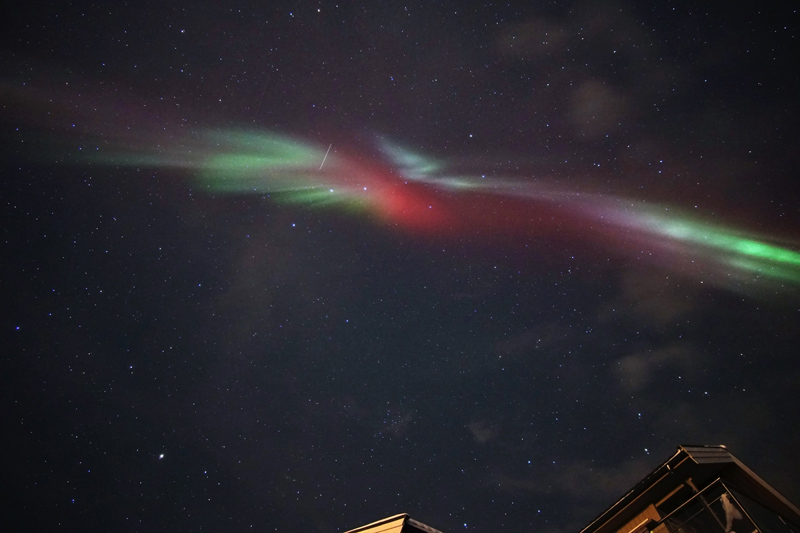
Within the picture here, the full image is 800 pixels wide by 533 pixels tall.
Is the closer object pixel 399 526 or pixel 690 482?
pixel 690 482

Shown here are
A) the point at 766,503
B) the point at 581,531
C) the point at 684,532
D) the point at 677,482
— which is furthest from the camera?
the point at 766,503

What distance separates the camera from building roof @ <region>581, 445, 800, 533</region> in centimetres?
754

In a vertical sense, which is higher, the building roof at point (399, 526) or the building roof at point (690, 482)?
the building roof at point (399, 526)

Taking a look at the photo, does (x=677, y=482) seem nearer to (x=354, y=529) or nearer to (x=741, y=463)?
(x=741, y=463)

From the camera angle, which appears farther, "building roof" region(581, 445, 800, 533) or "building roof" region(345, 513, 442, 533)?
"building roof" region(345, 513, 442, 533)

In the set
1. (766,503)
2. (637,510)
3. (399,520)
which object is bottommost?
(766,503)

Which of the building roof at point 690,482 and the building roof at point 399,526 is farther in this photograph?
the building roof at point 399,526

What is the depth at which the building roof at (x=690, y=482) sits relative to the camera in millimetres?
7535

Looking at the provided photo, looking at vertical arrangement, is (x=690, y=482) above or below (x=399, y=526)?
below

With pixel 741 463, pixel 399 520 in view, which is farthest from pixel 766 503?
pixel 399 520

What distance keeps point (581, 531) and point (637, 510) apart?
4.18ft

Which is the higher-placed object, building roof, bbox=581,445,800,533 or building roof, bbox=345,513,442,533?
building roof, bbox=345,513,442,533

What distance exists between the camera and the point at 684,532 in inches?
272

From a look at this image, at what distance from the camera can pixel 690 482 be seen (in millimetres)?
7621
